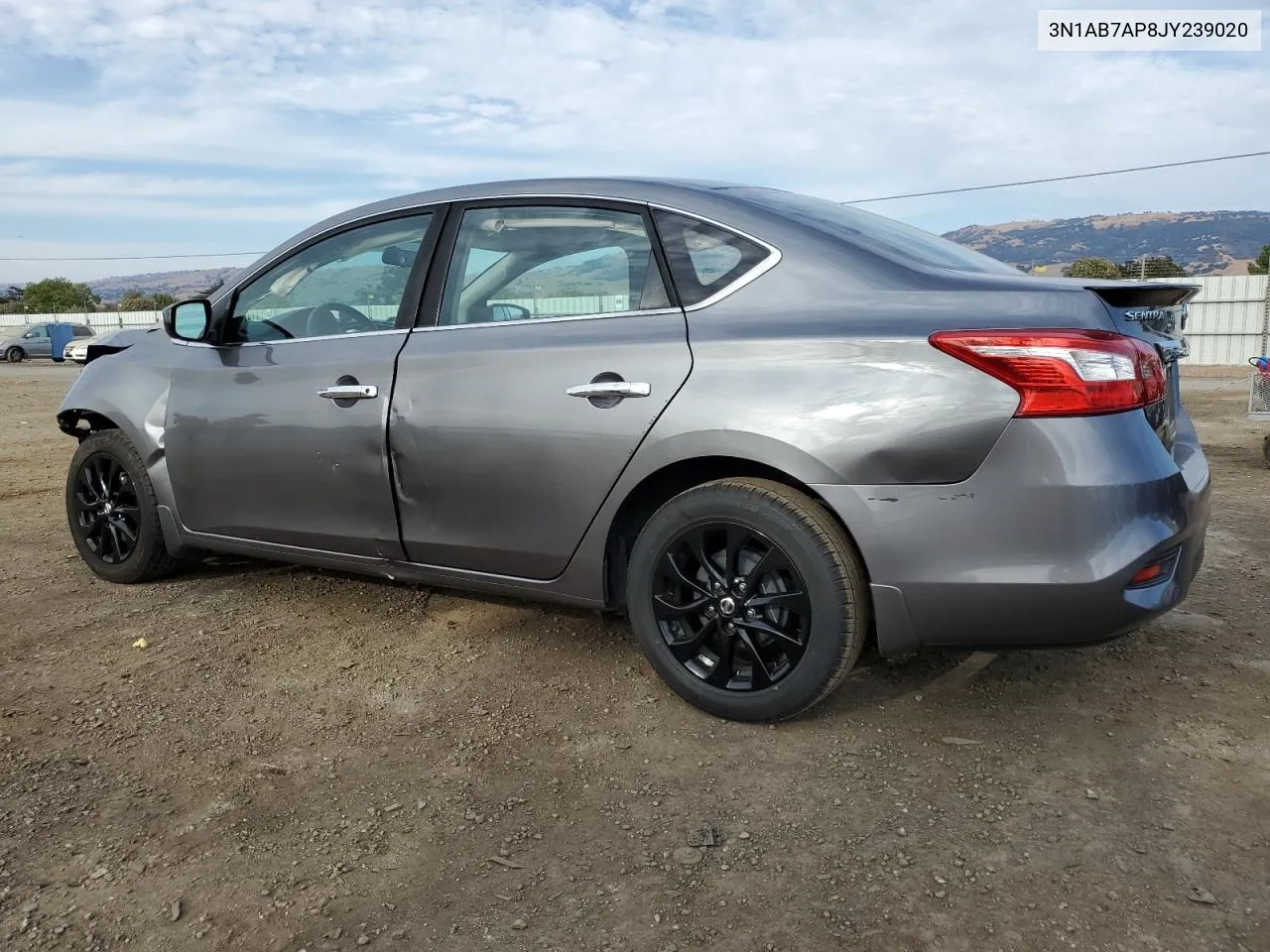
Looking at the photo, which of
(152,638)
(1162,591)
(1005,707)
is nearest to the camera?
(1162,591)

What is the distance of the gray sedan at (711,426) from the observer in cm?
250

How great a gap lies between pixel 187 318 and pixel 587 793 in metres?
2.78

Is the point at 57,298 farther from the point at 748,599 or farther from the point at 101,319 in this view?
the point at 748,599

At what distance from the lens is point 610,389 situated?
2945mm

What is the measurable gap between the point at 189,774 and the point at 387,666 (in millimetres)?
861

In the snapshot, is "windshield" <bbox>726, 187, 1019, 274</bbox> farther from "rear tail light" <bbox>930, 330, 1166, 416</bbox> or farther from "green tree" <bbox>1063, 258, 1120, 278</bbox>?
"green tree" <bbox>1063, 258, 1120, 278</bbox>

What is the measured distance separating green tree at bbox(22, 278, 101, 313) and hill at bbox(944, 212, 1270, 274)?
8017 centimetres

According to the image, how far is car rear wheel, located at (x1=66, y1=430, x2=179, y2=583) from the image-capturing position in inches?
167

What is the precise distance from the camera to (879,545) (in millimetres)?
2623

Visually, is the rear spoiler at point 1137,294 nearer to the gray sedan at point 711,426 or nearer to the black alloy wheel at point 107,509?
the gray sedan at point 711,426

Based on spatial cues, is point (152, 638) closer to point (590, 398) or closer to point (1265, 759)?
point (590, 398)

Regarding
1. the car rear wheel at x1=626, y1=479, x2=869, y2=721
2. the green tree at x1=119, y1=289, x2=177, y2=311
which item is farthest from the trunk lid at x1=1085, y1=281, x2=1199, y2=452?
the green tree at x1=119, y1=289, x2=177, y2=311

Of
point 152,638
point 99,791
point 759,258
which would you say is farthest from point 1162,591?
point 152,638

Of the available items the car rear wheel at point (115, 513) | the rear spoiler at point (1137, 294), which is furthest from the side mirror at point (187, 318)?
the rear spoiler at point (1137, 294)
